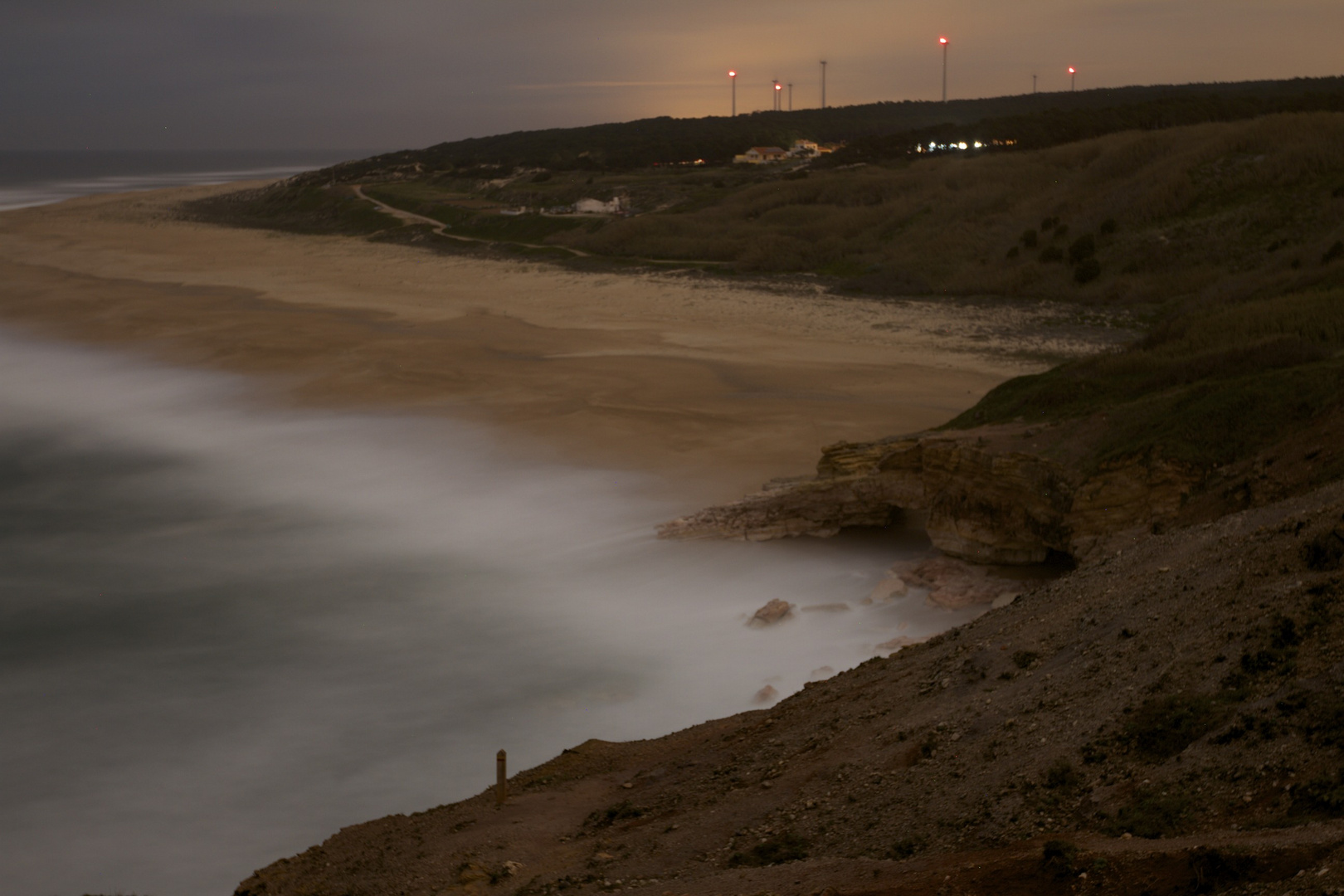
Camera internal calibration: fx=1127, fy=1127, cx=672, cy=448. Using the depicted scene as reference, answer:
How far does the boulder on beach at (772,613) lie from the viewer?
13828mm

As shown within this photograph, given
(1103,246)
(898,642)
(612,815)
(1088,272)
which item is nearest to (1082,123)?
(1103,246)

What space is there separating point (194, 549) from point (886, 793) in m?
14.5

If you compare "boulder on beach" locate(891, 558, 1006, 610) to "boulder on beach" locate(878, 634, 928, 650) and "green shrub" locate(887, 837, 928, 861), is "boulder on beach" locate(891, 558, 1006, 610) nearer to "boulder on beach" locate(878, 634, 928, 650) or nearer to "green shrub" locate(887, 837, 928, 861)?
"boulder on beach" locate(878, 634, 928, 650)

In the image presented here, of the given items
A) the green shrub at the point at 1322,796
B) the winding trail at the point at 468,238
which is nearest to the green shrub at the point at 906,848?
the green shrub at the point at 1322,796

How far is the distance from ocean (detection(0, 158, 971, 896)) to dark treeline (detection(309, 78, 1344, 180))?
5911cm

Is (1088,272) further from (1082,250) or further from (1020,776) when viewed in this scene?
(1020,776)

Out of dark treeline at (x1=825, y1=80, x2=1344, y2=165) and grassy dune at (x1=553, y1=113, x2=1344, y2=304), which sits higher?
dark treeline at (x1=825, y1=80, x2=1344, y2=165)

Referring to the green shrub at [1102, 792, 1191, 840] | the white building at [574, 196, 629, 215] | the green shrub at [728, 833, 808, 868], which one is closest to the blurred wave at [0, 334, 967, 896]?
the green shrub at [728, 833, 808, 868]

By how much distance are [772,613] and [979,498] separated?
9.55 feet

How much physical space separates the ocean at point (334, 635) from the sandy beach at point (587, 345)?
253cm

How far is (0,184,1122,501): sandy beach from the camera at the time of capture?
2211 centimetres

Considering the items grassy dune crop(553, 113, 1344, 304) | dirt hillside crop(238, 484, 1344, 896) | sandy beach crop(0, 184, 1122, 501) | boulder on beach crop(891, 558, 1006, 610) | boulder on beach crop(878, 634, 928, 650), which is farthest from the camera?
grassy dune crop(553, 113, 1344, 304)

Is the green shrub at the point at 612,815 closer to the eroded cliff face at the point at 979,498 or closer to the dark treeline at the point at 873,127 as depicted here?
the eroded cliff face at the point at 979,498

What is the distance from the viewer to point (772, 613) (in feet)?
45.5
